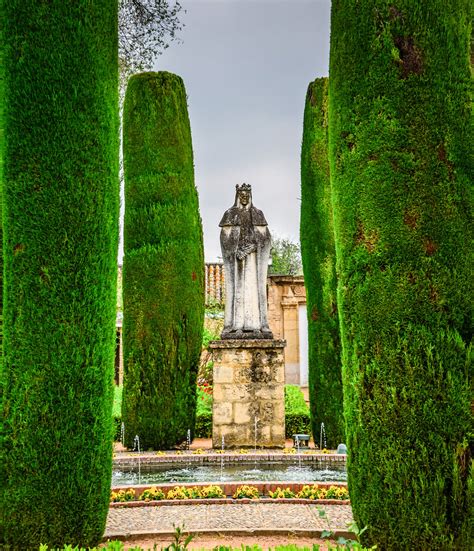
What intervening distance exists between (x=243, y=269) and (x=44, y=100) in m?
7.31

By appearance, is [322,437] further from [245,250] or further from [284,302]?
[284,302]

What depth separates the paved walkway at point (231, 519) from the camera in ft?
15.0

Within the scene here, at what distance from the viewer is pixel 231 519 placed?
16.4 ft

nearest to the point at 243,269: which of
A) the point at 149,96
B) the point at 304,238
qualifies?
the point at 304,238

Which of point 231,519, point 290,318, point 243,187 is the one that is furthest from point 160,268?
point 290,318

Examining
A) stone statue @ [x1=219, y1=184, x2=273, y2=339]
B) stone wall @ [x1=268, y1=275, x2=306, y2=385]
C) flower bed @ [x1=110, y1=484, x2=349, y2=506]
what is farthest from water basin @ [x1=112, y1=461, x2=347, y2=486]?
stone wall @ [x1=268, y1=275, x2=306, y2=385]

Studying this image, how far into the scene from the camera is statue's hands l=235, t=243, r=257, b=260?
37.2 ft

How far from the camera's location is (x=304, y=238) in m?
11.7

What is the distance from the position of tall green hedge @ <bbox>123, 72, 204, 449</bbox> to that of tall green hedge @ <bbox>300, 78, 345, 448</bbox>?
2304mm

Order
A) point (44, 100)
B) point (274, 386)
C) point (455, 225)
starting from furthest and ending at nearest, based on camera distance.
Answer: point (274, 386)
point (44, 100)
point (455, 225)

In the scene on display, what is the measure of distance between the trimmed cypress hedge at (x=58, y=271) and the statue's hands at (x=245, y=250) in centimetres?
675

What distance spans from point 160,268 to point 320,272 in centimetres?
319

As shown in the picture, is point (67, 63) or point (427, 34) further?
point (67, 63)

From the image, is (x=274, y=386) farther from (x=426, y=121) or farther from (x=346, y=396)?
(x=426, y=121)
